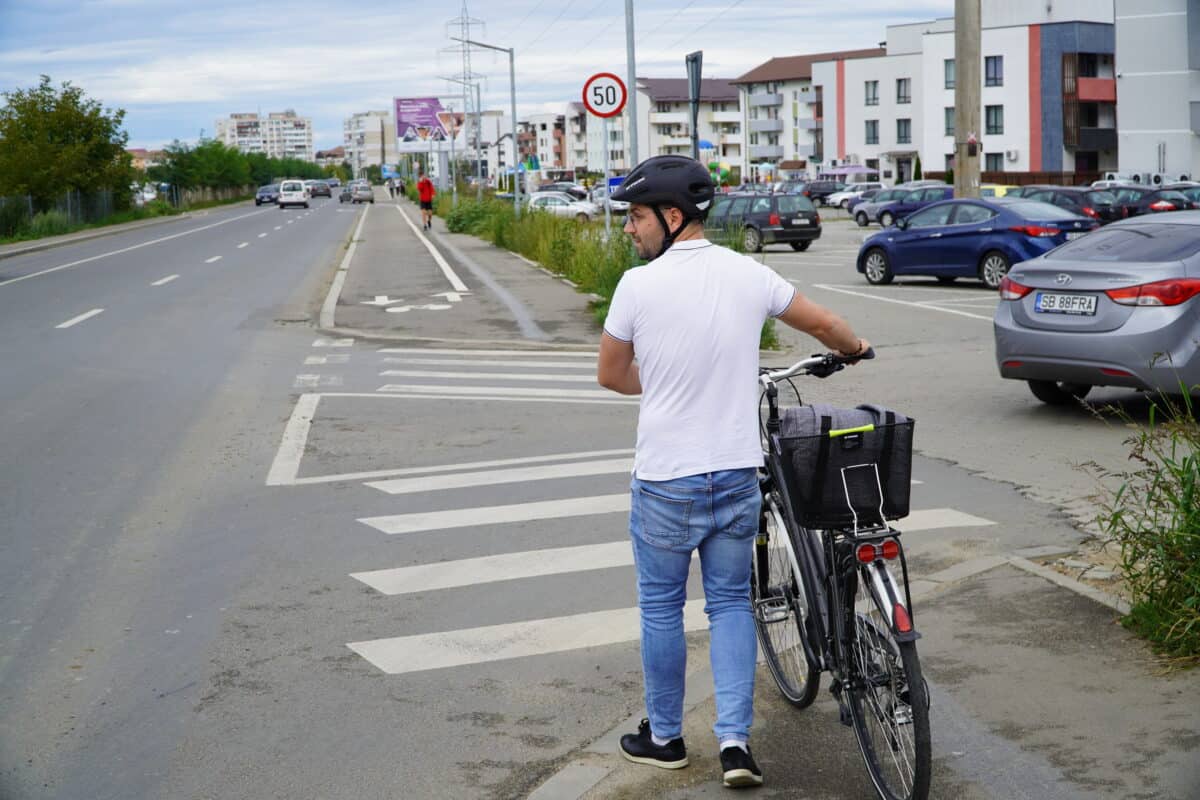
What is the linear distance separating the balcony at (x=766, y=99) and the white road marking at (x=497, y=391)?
124717mm

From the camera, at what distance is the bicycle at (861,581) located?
3.64m

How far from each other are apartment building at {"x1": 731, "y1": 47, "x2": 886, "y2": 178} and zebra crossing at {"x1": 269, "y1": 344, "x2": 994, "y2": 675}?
11949cm

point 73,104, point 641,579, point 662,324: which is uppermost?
point 73,104

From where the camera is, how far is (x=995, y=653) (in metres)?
5.14

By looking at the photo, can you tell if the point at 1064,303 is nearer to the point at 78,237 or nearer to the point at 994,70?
the point at 78,237

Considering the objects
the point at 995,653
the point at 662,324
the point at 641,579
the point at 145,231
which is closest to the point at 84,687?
the point at 641,579

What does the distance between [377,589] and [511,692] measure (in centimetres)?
156

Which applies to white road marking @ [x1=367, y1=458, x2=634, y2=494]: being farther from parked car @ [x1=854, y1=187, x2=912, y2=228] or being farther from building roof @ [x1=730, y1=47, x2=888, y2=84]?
building roof @ [x1=730, y1=47, x2=888, y2=84]

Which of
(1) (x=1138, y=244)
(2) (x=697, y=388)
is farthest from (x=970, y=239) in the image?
(2) (x=697, y=388)

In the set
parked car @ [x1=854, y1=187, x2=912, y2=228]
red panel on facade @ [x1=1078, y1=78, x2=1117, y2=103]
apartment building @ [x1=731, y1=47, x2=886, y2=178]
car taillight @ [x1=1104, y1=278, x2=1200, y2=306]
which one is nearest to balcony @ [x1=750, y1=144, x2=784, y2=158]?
apartment building @ [x1=731, y1=47, x2=886, y2=178]

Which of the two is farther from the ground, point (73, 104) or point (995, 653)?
point (73, 104)

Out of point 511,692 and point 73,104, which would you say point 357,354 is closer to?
point 511,692

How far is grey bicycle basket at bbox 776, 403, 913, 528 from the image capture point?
379 centimetres

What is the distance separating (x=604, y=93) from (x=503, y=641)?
14.8 m
